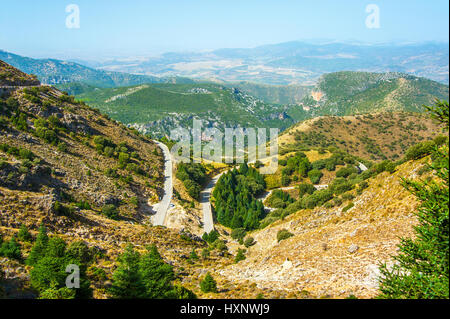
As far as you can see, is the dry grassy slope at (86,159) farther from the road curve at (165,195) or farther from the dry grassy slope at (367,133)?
the dry grassy slope at (367,133)

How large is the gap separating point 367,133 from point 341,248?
137m

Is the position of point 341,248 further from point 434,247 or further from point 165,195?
point 165,195

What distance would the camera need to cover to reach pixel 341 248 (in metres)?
24.4

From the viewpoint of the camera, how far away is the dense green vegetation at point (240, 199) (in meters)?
56.8

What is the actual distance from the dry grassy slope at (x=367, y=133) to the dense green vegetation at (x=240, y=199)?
5271cm

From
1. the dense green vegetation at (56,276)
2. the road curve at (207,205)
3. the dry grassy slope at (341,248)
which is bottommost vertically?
the road curve at (207,205)

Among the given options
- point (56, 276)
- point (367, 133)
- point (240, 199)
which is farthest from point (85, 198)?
point (367, 133)

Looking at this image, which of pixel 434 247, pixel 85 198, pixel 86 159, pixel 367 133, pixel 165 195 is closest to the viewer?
pixel 434 247

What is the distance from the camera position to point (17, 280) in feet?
61.3

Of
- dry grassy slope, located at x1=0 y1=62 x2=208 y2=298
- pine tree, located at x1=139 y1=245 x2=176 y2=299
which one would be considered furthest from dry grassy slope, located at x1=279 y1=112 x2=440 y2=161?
pine tree, located at x1=139 y1=245 x2=176 y2=299

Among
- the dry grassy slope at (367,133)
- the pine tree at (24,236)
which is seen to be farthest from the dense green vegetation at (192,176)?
the dry grassy slope at (367,133)

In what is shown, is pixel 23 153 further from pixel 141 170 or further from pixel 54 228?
pixel 141 170
